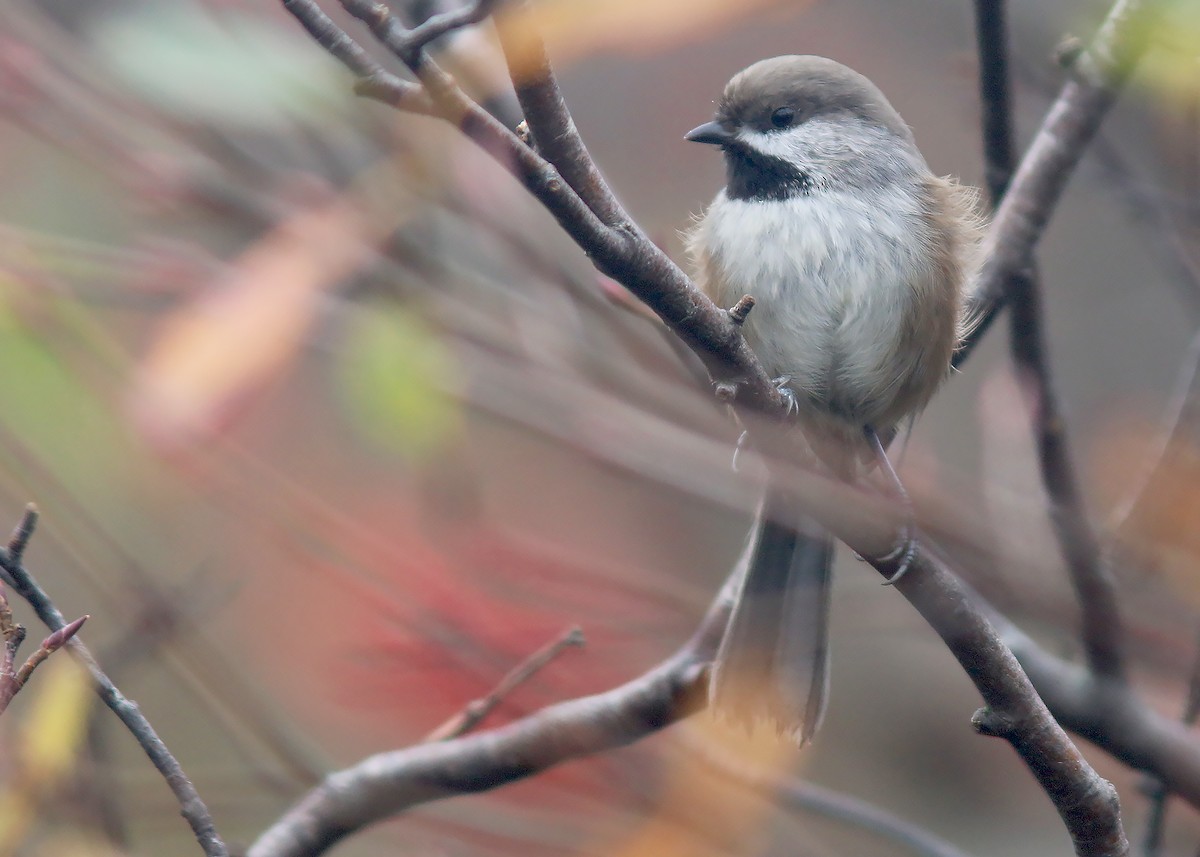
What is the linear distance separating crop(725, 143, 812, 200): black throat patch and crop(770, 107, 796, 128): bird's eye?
12 centimetres

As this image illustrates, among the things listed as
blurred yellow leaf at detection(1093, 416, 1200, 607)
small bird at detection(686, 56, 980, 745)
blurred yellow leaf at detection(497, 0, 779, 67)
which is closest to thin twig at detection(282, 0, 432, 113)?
blurred yellow leaf at detection(497, 0, 779, 67)

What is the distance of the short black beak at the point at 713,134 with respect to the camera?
3156 millimetres

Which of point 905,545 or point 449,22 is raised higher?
point 449,22

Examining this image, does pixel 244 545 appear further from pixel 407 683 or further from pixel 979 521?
pixel 979 521

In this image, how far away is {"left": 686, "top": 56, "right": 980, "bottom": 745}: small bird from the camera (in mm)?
2857

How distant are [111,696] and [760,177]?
2165 mm

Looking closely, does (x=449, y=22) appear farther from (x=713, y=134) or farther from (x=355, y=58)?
(x=713, y=134)

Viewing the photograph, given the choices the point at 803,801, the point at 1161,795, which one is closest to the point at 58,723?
the point at 803,801

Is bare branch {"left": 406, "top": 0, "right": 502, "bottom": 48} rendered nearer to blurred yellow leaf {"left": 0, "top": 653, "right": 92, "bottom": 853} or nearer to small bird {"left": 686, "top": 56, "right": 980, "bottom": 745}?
blurred yellow leaf {"left": 0, "top": 653, "right": 92, "bottom": 853}

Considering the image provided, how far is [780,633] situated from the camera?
9.38 ft

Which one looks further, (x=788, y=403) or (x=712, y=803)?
(x=712, y=803)

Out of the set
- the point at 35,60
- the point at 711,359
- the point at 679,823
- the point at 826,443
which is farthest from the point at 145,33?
the point at 679,823

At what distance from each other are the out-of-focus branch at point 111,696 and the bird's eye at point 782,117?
91.3 inches

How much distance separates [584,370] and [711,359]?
0.99 metres
